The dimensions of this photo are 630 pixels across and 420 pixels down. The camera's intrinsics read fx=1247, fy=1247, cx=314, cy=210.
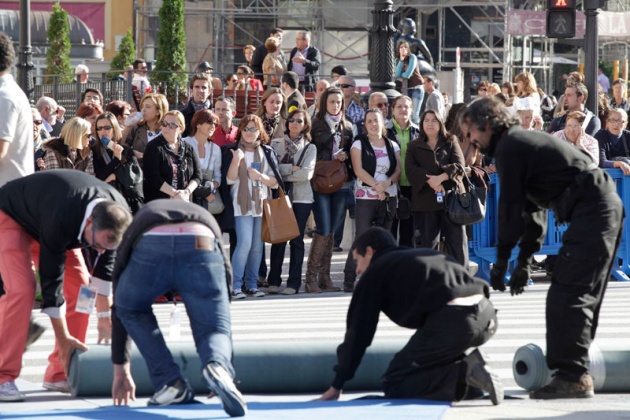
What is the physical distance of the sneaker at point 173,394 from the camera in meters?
7.14

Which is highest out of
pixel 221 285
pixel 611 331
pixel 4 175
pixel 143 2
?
pixel 143 2

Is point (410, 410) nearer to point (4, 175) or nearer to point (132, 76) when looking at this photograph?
point (4, 175)

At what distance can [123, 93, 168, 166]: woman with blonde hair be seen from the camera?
1302cm

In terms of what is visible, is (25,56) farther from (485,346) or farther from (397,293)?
(397,293)

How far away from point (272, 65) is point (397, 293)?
13194mm

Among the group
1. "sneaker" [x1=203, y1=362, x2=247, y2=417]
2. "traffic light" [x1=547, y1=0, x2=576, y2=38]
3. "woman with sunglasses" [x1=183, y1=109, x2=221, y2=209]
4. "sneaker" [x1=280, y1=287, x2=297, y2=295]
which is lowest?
"sneaker" [x1=280, y1=287, x2=297, y2=295]

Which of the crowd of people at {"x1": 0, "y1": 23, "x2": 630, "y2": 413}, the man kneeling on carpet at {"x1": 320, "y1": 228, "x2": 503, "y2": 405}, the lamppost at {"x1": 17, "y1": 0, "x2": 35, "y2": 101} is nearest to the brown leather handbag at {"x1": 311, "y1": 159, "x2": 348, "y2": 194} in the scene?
the crowd of people at {"x1": 0, "y1": 23, "x2": 630, "y2": 413}

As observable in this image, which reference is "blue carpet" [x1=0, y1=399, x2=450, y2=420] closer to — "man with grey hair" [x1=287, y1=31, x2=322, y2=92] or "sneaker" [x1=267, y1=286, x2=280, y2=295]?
"sneaker" [x1=267, y1=286, x2=280, y2=295]

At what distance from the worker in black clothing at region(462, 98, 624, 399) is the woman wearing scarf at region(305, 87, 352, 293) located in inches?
236

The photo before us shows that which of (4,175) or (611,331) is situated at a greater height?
(4,175)

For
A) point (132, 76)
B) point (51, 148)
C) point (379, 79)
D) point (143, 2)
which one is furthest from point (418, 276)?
point (143, 2)

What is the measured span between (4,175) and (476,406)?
11.2 ft

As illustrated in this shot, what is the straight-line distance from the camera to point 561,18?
53.2 ft

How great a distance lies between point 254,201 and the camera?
13.1m
